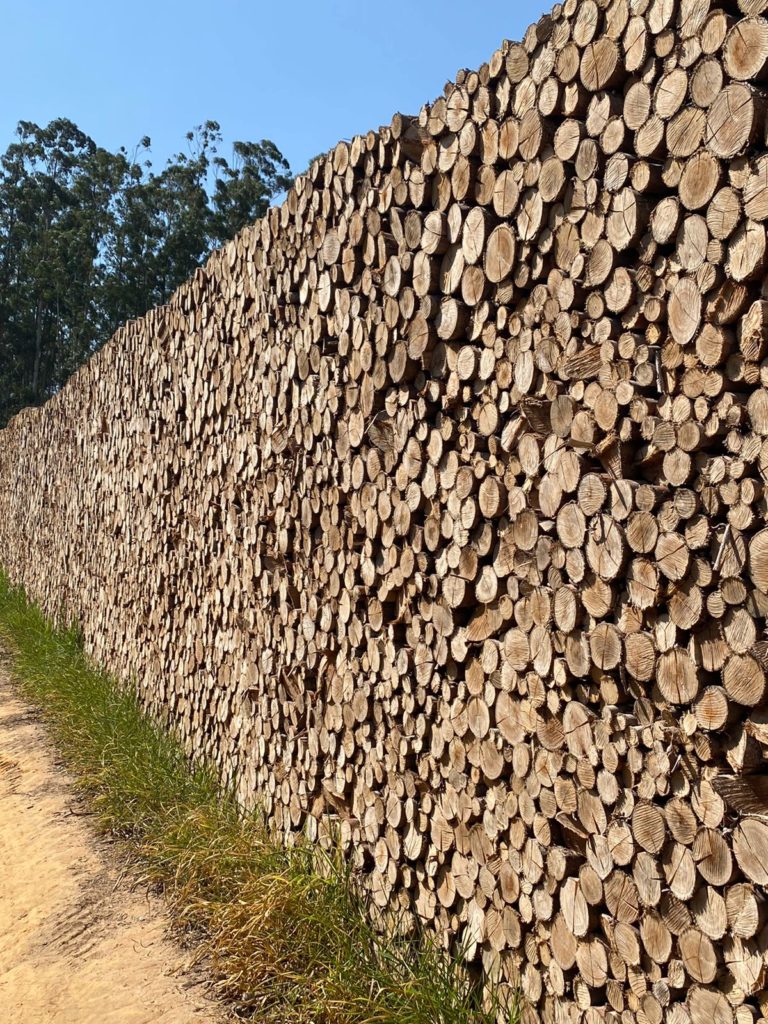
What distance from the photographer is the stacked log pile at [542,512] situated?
6.06ft

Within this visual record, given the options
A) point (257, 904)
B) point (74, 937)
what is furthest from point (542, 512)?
point (74, 937)

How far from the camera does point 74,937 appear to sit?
143 inches

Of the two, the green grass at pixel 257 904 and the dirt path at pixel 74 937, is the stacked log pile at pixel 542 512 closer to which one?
the green grass at pixel 257 904

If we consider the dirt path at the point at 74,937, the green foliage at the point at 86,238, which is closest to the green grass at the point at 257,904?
the dirt path at the point at 74,937

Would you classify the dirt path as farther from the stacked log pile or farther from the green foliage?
the green foliage

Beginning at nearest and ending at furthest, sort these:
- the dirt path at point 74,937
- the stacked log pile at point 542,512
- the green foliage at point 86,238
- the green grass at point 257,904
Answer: the stacked log pile at point 542,512, the green grass at point 257,904, the dirt path at point 74,937, the green foliage at point 86,238

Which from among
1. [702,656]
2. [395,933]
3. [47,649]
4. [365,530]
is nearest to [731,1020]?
[702,656]

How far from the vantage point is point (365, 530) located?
10.3 ft

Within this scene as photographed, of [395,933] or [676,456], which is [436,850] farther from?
[676,456]

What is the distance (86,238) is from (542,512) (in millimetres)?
31997

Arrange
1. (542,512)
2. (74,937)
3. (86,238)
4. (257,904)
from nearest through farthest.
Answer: (542,512) < (257,904) < (74,937) < (86,238)

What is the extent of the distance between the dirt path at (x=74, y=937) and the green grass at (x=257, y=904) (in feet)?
0.35

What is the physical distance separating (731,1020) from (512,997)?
0.77 metres

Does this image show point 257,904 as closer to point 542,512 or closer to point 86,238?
point 542,512
